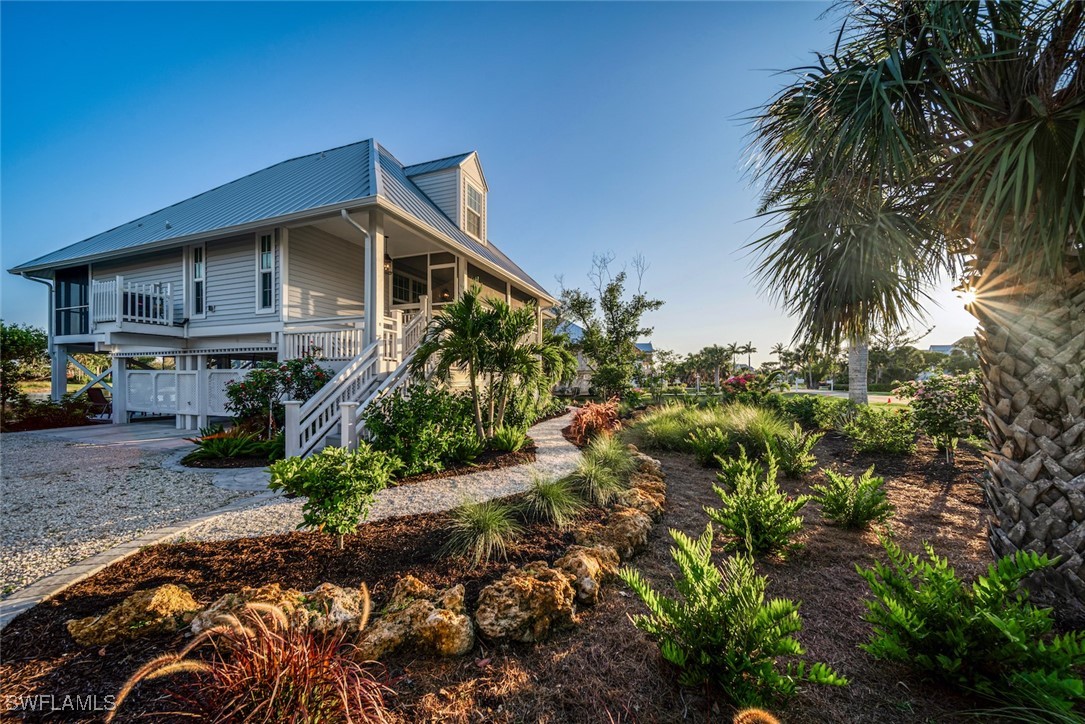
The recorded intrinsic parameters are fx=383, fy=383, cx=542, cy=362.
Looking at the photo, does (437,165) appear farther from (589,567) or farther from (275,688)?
(275,688)

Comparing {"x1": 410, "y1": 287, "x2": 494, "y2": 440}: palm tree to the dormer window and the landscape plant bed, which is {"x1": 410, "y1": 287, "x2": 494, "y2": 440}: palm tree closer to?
the landscape plant bed

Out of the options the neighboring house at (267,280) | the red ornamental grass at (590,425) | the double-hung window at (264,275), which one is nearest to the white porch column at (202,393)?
the neighboring house at (267,280)

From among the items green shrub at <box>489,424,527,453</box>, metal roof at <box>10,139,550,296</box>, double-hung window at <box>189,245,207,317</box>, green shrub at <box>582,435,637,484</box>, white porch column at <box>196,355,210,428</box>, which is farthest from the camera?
double-hung window at <box>189,245,207,317</box>

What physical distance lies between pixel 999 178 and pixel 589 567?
3381mm

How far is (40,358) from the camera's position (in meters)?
12.4

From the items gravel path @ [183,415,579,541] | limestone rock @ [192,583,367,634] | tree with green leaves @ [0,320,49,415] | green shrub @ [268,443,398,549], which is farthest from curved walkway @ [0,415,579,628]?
tree with green leaves @ [0,320,49,415]

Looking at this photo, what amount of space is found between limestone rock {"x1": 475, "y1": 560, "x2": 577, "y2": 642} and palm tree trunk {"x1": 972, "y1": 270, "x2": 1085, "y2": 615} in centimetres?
312

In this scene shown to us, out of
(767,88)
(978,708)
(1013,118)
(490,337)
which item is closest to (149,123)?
(490,337)

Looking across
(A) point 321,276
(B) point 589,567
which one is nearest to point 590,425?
(B) point 589,567

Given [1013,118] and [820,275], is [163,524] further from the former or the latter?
[1013,118]

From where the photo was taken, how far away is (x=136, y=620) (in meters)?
2.09

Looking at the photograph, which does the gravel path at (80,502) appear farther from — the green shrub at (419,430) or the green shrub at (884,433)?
the green shrub at (884,433)

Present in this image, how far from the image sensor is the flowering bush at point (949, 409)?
19.9 feet

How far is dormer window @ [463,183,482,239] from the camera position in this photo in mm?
13149
